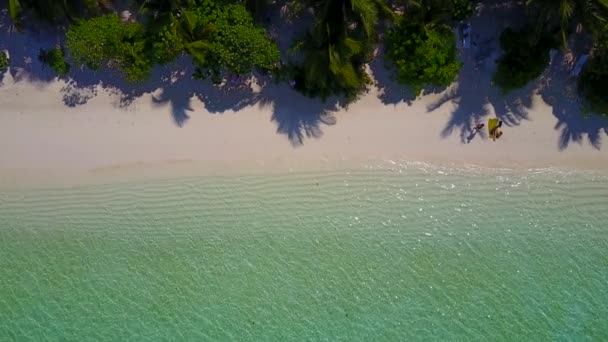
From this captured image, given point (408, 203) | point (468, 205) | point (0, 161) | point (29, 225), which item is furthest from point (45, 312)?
point (468, 205)

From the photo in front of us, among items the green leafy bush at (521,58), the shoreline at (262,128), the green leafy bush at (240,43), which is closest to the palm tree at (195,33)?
the green leafy bush at (240,43)

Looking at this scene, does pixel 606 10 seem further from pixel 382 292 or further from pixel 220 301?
pixel 220 301

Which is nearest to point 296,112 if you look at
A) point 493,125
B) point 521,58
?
point 493,125

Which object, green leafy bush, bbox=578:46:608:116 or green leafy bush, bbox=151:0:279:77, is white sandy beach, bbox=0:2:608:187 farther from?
green leafy bush, bbox=151:0:279:77

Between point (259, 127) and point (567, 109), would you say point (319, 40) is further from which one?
point (567, 109)

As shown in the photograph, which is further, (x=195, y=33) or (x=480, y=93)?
(x=480, y=93)

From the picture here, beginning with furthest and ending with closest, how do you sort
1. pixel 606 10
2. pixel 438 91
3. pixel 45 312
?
pixel 45 312 < pixel 438 91 < pixel 606 10

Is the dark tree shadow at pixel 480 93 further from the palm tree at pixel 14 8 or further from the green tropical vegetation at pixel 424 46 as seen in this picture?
the palm tree at pixel 14 8
